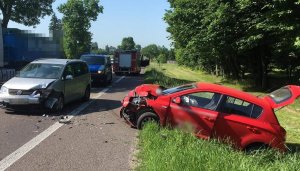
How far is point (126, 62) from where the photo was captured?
4491 centimetres

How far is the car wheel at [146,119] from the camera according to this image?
35.9 ft

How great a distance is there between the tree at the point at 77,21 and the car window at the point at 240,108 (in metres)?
63.2

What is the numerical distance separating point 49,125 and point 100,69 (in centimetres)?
1430

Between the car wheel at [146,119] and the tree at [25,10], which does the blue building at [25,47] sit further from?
the car wheel at [146,119]

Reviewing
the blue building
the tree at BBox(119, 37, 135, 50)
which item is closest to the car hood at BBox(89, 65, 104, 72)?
the blue building

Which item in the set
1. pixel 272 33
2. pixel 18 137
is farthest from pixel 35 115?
pixel 272 33

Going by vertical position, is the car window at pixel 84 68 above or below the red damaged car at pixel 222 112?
above

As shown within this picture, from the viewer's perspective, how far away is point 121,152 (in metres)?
8.99

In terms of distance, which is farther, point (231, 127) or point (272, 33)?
point (272, 33)

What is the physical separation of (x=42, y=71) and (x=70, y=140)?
5.24m

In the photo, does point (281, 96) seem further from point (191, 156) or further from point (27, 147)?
point (27, 147)

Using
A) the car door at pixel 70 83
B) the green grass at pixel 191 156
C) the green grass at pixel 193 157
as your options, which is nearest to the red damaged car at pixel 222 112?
the green grass at pixel 191 156

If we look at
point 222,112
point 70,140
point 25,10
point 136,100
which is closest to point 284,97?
point 222,112

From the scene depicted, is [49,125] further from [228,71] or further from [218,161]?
[228,71]
